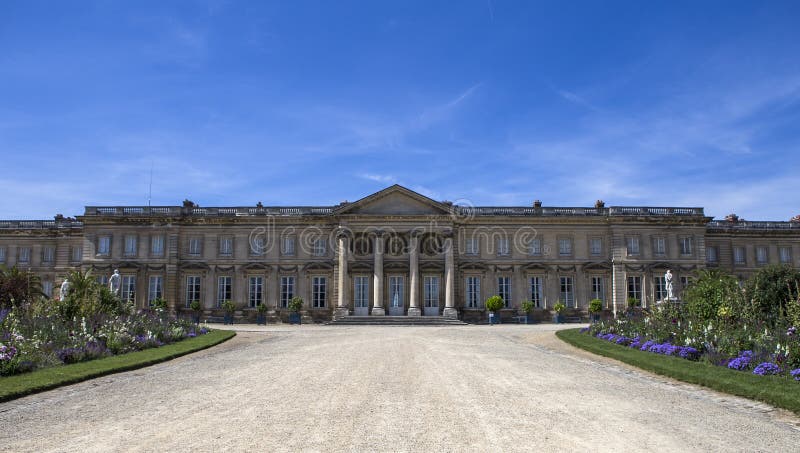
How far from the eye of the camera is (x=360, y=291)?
4253 centimetres

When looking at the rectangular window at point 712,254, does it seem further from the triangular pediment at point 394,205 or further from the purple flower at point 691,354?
the purple flower at point 691,354

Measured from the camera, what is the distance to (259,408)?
9.75 metres

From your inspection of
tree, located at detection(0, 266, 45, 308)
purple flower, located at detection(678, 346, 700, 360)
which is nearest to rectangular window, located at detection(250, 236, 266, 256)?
tree, located at detection(0, 266, 45, 308)

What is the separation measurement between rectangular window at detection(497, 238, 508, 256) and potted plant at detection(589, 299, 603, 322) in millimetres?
6666

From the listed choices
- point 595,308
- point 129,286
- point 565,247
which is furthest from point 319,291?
point 595,308

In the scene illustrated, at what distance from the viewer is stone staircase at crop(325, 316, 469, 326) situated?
38.8m

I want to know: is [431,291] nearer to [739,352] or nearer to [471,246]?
[471,246]

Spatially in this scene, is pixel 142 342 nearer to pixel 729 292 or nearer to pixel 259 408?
pixel 259 408

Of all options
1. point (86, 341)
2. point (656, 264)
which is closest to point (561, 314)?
point (656, 264)

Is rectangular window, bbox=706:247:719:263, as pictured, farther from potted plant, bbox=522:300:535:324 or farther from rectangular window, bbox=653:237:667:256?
potted plant, bbox=522:300:535:324

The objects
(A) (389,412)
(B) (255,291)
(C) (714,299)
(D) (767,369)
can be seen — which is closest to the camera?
(A) (389,412)

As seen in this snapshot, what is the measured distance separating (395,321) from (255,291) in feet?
34.8

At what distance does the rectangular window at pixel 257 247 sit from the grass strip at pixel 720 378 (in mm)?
29207

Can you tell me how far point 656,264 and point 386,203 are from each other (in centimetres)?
1896
